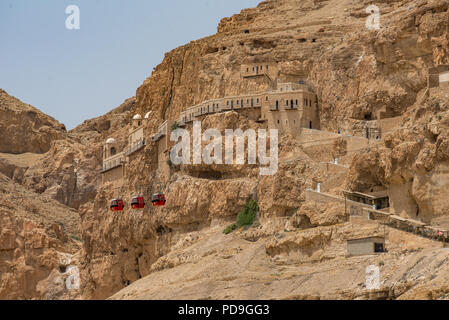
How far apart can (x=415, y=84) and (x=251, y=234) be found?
680 inches

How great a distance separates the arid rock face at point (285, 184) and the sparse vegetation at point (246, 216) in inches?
32.1

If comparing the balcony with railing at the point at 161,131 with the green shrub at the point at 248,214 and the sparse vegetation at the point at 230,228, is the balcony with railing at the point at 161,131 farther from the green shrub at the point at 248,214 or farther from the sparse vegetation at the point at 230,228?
the green shrub at the point at 248,214

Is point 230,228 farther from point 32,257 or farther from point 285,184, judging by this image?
point 32,257

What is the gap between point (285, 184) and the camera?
84.8 metres

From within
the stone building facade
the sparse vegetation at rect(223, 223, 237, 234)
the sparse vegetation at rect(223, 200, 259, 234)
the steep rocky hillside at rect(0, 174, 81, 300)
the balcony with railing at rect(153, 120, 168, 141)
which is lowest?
the steep rocky hillside at rect(0, 174, 81, 300)

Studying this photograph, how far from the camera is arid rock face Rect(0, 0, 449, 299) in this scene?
7188 centimetres

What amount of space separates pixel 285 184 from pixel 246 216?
532cm

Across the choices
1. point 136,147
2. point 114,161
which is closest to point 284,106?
point 136,147

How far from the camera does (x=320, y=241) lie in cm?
7500

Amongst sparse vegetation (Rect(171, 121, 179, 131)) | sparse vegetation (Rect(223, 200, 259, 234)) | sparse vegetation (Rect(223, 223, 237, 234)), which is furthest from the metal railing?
sparse vegetation (Rect(223, 200, 259, 234))

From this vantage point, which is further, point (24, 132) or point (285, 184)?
point (24, 132)

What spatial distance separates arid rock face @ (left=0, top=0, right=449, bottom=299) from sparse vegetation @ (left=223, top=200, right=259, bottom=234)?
82 cm

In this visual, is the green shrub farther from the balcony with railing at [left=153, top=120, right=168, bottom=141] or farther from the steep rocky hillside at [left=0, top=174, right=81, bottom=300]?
the steep rocky hillside at [left=0, top=174, right=81, bottom=300]
